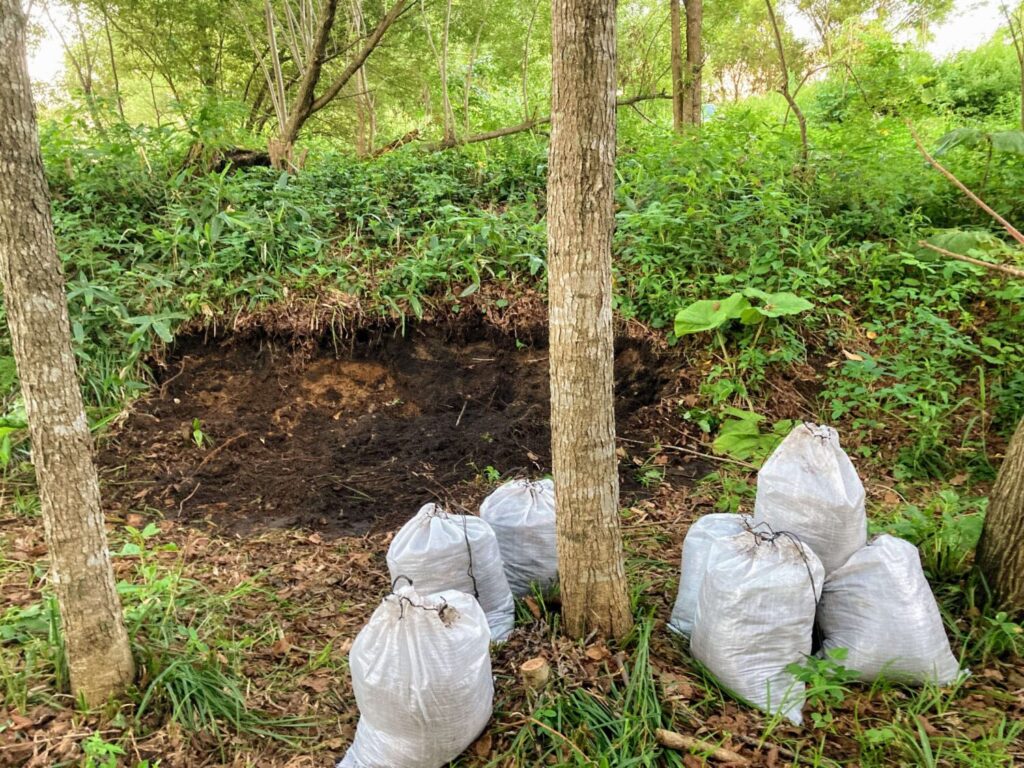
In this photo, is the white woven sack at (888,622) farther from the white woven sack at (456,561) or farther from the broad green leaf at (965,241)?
the broad green leaf at (965,241)

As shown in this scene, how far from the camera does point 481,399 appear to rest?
13.7ft

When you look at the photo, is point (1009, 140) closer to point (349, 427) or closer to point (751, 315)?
point (751, 315)

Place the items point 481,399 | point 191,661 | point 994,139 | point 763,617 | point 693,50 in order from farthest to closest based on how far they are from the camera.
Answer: point 693,50 < point 481,399 < point 994,139 < point 191,661 < point 763,617

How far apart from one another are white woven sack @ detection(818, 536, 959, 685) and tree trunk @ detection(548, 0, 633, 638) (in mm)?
678

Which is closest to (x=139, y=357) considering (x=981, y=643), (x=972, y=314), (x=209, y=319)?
(x=209, y=319)

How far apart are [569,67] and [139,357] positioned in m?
3.55

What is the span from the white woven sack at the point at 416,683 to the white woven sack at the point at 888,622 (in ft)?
3.79

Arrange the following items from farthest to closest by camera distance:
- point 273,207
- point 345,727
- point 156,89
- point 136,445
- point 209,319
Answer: point 156,89 → point 273,207 → point 209,319 → point 136,445 → point 345,727

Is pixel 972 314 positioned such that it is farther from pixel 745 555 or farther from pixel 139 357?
pixel 139 357

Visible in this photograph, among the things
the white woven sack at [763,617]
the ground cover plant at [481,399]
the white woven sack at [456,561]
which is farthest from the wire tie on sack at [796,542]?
the white woven sack at [456,561]

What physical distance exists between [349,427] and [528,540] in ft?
6.29

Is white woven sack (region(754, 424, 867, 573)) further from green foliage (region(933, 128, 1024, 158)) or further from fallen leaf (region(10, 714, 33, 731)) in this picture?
green foliage (region(933, 128, 1024, 158))

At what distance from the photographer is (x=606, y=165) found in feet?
5.85

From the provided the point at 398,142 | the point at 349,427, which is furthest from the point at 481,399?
the point at 398,142
